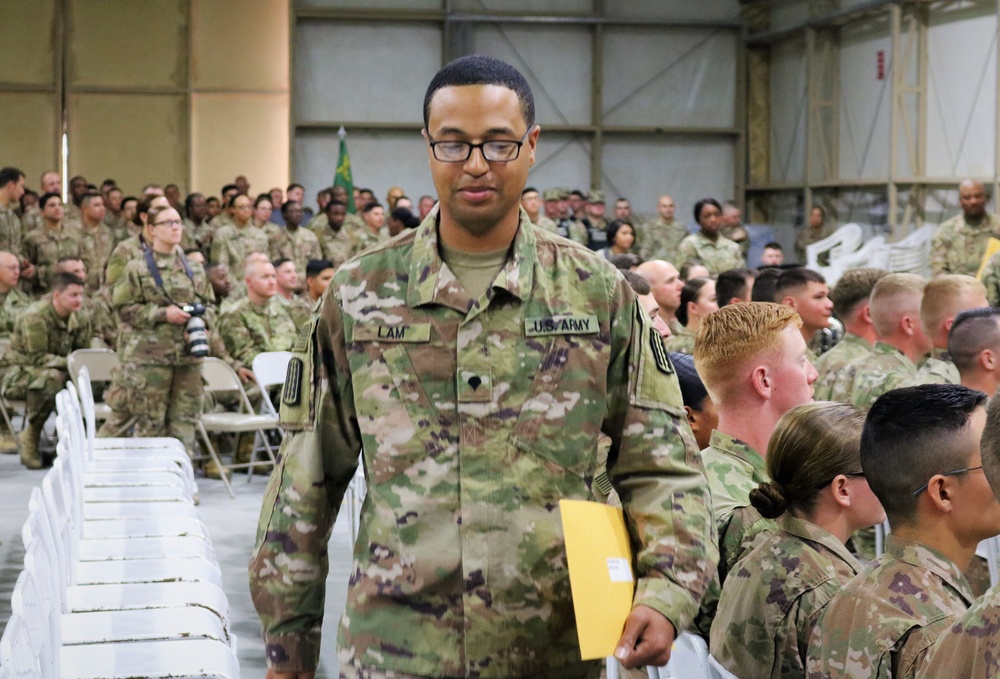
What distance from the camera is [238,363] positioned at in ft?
29.9

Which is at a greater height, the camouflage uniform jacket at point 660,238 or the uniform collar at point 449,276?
the camouflage uniform jacket at point 660,238

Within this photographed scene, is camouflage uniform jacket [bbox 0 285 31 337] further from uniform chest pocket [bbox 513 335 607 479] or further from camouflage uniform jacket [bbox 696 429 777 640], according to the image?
uniform chest pocket [bbox 513 335 607 479]

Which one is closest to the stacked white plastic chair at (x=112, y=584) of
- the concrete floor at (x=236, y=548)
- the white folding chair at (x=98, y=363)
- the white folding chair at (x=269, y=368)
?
the concrete floor at (x=236, y=548)

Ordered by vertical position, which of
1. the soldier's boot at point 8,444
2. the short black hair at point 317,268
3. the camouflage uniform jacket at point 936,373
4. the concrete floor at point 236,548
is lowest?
the concrete floor at point 236,548

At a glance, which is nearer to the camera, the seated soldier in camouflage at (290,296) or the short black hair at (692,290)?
the short black hair at (692,290)

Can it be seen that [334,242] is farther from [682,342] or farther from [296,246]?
[682,342]

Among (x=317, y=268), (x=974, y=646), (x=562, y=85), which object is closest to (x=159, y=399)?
(x=317, y=268)

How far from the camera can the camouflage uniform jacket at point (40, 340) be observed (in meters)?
8.90

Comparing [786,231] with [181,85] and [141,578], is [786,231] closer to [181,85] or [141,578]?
[181,85]

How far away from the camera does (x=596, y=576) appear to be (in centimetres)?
188

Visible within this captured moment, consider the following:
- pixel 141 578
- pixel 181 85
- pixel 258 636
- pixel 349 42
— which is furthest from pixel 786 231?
pixel 141 578

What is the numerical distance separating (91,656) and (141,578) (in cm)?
72

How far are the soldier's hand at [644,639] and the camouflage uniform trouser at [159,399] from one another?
258 inches

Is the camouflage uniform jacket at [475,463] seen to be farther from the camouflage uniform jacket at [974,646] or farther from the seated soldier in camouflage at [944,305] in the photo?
the seated soldier in camouflage at [944,305]
